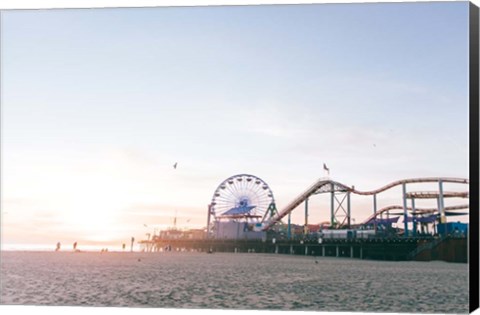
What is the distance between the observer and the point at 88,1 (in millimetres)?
18531

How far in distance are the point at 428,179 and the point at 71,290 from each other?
38.6 metres

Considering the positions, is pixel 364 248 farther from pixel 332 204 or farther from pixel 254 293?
pixel 254 293

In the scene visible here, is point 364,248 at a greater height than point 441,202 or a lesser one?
lesser

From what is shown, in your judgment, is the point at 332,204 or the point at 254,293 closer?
the point at 254,293

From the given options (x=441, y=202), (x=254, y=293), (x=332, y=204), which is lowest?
(x=254, y=293)

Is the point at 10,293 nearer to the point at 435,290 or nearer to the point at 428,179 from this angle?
the point at 435,290

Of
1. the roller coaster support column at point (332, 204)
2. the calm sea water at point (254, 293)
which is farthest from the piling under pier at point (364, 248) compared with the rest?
the calm sea water at point (254, 293)

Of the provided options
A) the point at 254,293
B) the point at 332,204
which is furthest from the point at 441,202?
the point at 254,293

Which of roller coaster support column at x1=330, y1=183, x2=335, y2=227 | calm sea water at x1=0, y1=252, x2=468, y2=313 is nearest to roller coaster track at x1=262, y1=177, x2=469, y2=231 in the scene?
roller coaster support column at x1=330, y1=183, x2=335, y2=227

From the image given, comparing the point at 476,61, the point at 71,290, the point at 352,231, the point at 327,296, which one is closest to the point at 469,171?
the point at 476,61

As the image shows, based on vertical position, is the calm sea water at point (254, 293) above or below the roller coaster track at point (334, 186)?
below

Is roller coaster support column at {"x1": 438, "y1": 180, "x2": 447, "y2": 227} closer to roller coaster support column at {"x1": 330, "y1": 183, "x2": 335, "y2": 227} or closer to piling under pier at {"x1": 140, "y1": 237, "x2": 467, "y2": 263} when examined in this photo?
piling under pier at {"x1": 140, "y1": 237, "x2": 467, "y2": 263}

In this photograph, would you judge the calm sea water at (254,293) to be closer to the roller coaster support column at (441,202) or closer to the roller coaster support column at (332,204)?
the roller coaster support column at (441,202)

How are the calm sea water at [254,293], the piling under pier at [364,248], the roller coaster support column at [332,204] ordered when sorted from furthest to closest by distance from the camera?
the roller coaster support column at [332,204] → the piling under pier at [364,248] → the calm sea water at [254,293]
